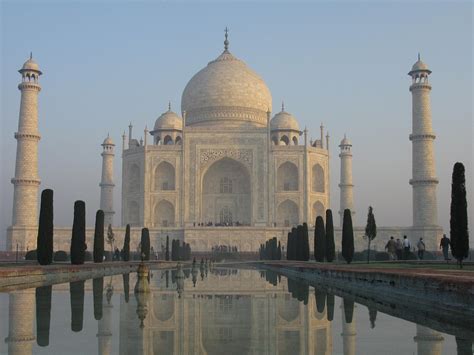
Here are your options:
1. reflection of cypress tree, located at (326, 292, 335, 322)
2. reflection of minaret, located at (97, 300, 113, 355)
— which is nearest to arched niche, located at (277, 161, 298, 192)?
reflection of cypress tree, located at (326, 292, 335, 322)

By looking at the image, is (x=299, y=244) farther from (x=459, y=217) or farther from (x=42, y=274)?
(x=42, y=274)

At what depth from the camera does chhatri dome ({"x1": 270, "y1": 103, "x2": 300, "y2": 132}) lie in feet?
141

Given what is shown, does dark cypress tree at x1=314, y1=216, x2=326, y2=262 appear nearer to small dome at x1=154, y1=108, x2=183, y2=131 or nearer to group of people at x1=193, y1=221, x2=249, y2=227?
group of people at x1=193, y1=221, x2=249, y2=227

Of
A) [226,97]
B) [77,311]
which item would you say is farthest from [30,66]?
[77,311]

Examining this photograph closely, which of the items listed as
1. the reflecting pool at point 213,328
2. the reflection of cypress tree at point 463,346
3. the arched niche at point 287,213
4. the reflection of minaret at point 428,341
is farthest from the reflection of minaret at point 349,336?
the arched niche at point 287,213

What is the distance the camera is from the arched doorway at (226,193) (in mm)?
41219

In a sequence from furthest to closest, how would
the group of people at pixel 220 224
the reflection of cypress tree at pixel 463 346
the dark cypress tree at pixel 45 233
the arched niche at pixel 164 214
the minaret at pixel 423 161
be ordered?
the arched niche at pixel 164 214, the group of people at pixel 220 224, the minaret at pixel 423 161, the dark cypress tree at pixel 45 233, the reflection of cypress tree at pixel 463 346

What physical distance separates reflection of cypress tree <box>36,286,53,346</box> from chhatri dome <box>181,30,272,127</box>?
35435 mm

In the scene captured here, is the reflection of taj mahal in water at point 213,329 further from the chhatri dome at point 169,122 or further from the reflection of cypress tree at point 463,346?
the chhatri dome at point 169,122

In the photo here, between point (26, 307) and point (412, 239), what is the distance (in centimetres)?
3245

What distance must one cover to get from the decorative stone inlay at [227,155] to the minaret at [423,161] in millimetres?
10256

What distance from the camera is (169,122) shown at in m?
42.9

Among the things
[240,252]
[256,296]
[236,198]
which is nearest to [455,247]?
[256,296]

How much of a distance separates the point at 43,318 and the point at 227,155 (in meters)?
34.7
